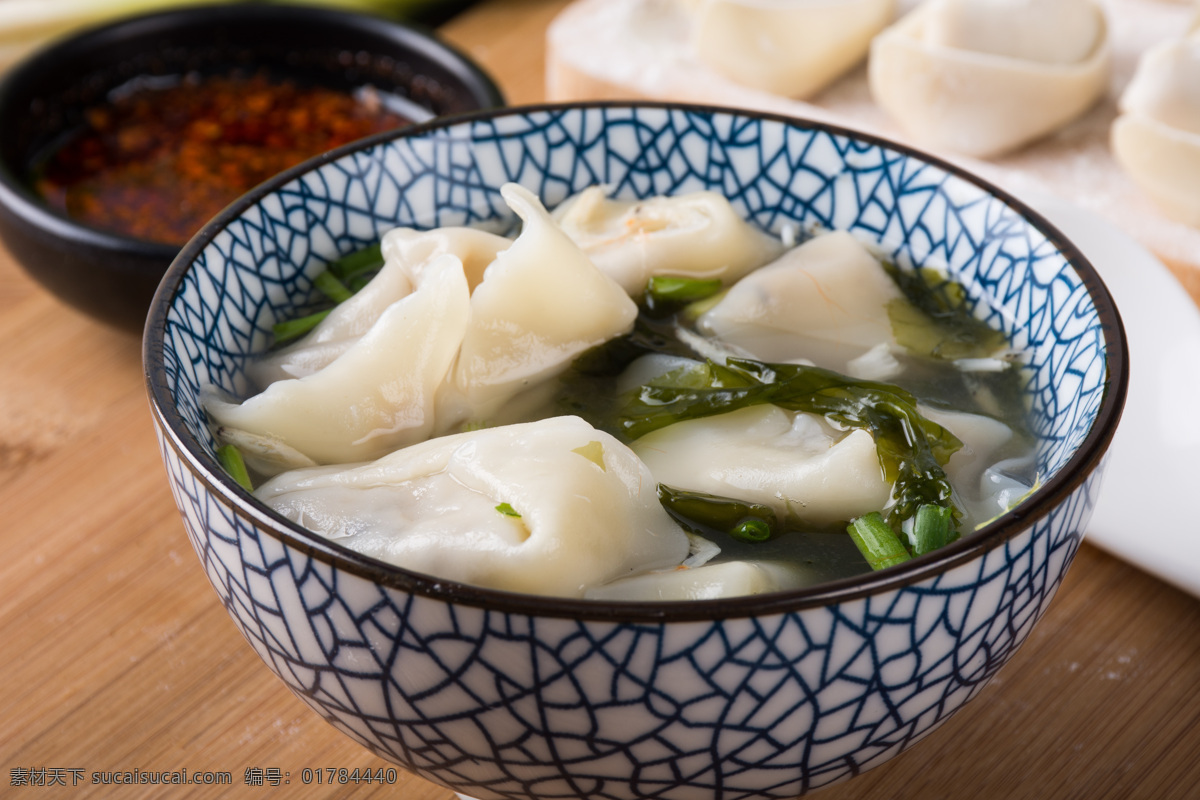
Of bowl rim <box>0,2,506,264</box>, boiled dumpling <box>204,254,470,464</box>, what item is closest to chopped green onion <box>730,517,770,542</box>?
boiled dumpling <box>204,254,470,464</box>

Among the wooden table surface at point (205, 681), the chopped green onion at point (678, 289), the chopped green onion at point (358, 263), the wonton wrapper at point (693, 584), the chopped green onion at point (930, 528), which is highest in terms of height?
the chopped green onion at point (358, 263)

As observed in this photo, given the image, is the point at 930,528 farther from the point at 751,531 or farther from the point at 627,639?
the point at 627,639

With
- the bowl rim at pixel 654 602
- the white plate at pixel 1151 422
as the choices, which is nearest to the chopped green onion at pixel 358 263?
the bowl rim at pixel 654 602

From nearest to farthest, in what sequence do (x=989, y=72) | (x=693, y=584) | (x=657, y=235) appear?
1. (x=693, y=584)
2. (x=657, y=235)
3. (x=989, y=72)

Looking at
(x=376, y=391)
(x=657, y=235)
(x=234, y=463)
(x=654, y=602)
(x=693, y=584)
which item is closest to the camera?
(x=654, y=602)

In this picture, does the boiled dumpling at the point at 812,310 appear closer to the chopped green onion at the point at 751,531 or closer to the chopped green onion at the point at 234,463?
the chopped green onion at the point at 751,531

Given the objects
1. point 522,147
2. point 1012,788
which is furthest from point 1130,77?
point 1012,788

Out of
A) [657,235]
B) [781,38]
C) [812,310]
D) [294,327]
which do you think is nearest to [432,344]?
[294,327]
